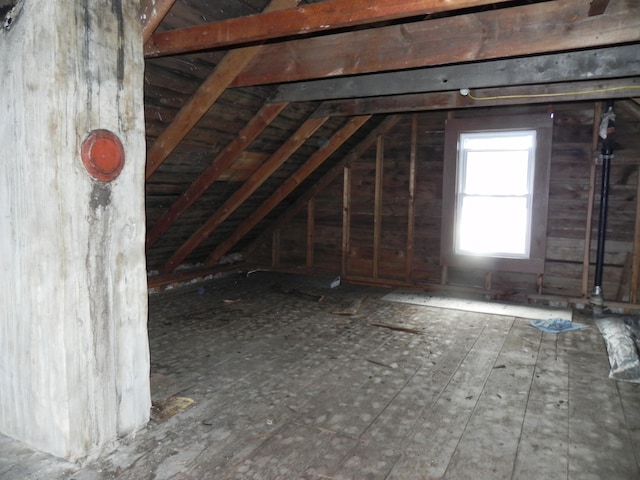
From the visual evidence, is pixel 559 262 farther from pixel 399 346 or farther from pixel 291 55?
pixel 291 55

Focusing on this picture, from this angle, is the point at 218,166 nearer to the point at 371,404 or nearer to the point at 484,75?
the point at 484,75

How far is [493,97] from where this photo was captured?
353 centimetres

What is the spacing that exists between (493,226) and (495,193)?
1.14ft

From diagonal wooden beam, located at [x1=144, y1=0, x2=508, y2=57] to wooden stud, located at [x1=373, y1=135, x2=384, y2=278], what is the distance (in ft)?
10.5

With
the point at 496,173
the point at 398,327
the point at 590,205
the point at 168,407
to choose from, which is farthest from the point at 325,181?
the point at 168,407

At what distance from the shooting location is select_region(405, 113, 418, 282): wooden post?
Answer: 500cm

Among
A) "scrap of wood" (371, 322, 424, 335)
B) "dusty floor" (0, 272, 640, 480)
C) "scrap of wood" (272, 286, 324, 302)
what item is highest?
"scrap of wood" (272, 286, 324, 302)

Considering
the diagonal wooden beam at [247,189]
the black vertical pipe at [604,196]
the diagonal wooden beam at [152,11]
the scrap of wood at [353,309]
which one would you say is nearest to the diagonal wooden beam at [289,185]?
the diagonal wooden beam at [247,189]

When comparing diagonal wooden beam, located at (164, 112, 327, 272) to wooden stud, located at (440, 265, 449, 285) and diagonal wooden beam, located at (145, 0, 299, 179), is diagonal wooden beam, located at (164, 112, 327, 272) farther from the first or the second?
wooden stud, located at (440, 265, 449, 285)

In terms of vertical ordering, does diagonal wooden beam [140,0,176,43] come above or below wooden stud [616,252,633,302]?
above

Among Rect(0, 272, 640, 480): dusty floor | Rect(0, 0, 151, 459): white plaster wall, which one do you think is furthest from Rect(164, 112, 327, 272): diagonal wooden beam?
Rect(0, 0, 151, 459): white plaster wall

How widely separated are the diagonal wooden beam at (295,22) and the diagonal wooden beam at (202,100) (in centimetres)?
55

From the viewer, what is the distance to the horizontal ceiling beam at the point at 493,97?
10.7 feet

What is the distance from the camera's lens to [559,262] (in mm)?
4488
